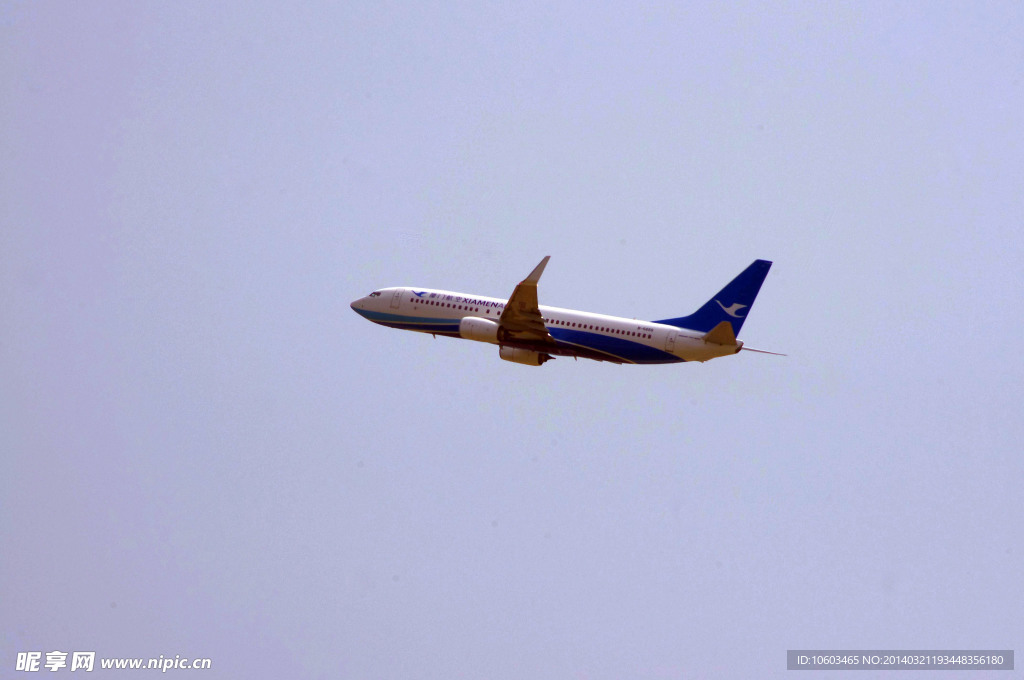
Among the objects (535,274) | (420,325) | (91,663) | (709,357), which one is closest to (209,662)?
(91,663)

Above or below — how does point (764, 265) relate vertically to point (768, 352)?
above

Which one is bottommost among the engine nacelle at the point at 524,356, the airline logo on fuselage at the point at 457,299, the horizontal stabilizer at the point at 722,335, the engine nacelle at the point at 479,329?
the engine nacelle at the point at 524,356

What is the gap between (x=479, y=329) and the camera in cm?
6281

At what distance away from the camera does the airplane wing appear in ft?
192

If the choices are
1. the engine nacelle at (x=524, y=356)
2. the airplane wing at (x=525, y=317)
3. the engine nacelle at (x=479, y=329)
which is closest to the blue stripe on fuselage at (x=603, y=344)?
the airplane wing at (x=525, y=317)

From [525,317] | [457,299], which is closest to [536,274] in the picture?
[525,317]

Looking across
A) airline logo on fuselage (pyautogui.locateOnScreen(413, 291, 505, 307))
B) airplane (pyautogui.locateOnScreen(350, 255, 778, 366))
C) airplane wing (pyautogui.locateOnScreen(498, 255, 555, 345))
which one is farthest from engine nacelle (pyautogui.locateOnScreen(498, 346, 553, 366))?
airline logo on fuselage (pyautogui.locateOnScreen(413, 291, 505, 307))

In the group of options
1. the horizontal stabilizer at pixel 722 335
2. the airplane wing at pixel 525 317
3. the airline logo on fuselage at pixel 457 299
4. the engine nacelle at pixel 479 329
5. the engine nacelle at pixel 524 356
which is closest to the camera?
the horizontal stabilizer at pixel 722 335

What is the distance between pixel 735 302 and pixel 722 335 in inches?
135

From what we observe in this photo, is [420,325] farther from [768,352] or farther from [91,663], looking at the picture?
[91,663]

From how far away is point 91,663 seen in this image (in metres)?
63.7

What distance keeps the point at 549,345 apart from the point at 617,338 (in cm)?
380

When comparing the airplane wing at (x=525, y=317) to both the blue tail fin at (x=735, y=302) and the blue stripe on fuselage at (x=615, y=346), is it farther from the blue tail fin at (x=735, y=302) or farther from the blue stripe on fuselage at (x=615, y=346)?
the blue tail fin at (x=735, y=302)

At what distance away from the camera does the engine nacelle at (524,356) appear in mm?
62969
